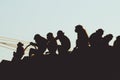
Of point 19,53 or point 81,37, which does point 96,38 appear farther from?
point 19,53

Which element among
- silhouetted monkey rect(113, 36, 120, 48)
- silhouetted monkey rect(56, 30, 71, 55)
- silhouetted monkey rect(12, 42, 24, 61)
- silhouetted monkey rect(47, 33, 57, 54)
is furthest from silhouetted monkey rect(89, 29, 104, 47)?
silhouetted monkey rect(12, 42, 24, 61)

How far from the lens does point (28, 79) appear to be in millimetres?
15844

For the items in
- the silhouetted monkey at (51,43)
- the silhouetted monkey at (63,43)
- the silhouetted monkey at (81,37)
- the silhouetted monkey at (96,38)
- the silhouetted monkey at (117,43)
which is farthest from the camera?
the silhouetted monkey at (51,43)

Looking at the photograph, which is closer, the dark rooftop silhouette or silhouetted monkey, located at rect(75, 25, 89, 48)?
the dark rooftop silhouette

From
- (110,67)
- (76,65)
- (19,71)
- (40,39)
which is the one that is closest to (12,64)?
(19,71)

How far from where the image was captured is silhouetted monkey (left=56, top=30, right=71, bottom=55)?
589 inches

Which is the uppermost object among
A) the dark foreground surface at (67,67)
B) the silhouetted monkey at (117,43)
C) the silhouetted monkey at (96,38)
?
the silhouetted monkey at (96,38)

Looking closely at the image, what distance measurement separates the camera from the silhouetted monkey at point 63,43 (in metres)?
15.0

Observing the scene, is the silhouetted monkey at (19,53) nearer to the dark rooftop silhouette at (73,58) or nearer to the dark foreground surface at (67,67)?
the dark rooftop silhouette at (73,58)

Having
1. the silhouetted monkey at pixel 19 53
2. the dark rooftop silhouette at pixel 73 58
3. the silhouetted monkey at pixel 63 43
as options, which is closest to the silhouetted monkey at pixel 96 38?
the dark rooftop silhouette at pixel 73 58

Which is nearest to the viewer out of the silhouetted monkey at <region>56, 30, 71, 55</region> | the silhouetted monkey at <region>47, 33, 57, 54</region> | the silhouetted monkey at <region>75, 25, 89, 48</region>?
the silhouetted monkey at <region>75, 25, 89, 48</region>

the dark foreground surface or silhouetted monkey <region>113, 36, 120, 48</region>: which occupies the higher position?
silhouetted monkey <region>113, 36, 120, 48</region>

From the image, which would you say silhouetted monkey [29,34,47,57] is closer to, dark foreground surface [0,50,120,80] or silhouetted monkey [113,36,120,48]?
dark foreground surface [0,50,120,80]

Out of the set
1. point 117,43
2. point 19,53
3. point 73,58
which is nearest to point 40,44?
point 19,53
